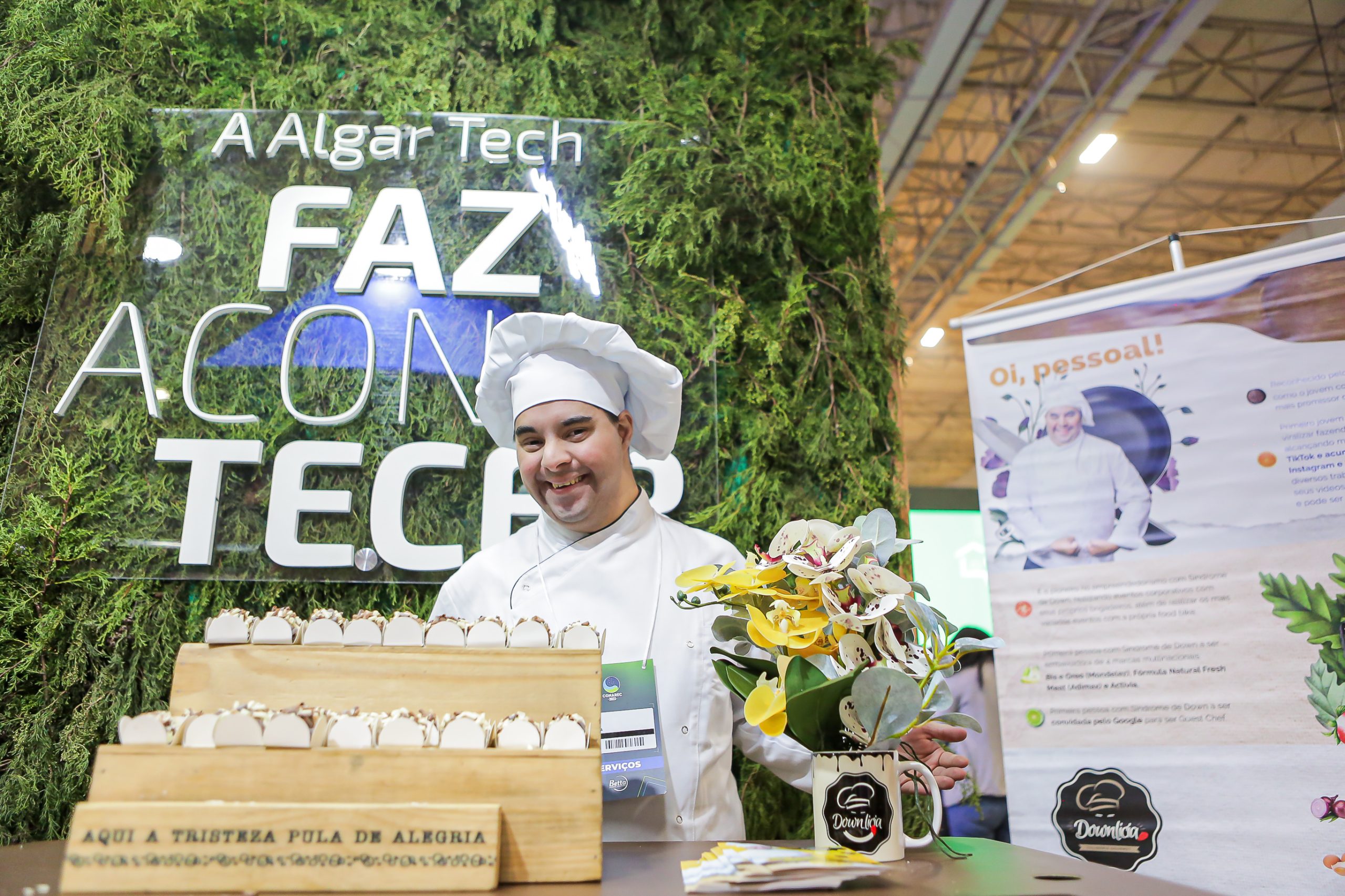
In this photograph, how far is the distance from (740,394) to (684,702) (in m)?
1.11

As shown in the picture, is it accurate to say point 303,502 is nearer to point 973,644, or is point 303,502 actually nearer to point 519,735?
→ point 519,735

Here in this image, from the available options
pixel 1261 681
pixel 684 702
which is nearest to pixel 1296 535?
pixel 1261 681

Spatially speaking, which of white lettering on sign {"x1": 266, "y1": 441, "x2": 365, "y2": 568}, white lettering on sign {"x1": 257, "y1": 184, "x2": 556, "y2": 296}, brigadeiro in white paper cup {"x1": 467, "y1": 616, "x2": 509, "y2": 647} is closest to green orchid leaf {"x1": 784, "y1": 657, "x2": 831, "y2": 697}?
brigadeiro in white paper cup {"x1": 467, "y1": 616, "x2": 509, "y2": 647}

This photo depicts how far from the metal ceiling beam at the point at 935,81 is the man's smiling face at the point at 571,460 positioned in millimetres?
4212

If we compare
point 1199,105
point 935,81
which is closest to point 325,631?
point 935,81

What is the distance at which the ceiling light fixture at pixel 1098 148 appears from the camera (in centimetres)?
709

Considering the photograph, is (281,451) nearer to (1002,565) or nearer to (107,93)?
(107,93)

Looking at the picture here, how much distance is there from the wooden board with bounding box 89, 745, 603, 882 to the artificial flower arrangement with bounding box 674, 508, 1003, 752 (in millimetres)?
251

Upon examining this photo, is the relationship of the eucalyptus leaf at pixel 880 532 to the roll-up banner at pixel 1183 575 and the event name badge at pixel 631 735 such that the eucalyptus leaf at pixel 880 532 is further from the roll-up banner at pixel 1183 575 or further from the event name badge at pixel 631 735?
the roll-up banner at pixel 1183 575

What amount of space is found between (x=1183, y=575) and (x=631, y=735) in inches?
70.2

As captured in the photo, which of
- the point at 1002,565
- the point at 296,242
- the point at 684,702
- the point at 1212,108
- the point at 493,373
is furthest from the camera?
the point at 1212,108

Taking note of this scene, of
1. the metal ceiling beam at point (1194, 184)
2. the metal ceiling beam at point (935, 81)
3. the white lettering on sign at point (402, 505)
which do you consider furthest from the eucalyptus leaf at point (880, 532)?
the metal ceiling beam at point (1194, 184)

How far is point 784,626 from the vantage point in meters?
1.11

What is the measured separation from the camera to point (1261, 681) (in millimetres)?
2375
